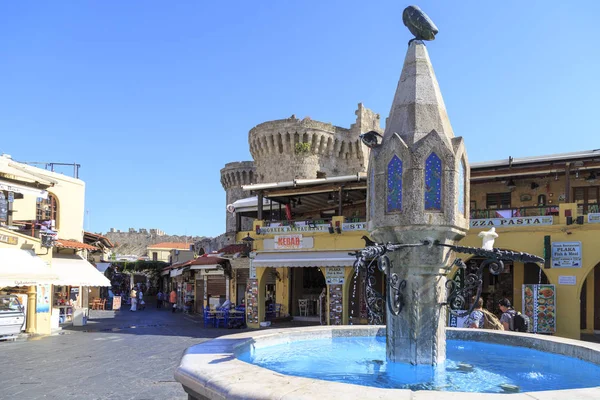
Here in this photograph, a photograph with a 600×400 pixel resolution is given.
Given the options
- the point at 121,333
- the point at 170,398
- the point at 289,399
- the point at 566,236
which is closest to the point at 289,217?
the point at 121,333

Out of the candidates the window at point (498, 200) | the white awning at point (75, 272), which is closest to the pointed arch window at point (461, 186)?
the window at point (498, 200)

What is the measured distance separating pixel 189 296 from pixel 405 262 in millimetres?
28758

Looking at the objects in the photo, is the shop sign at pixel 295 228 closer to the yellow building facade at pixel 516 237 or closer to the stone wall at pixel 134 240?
the yellow building facade at pixel 516 237

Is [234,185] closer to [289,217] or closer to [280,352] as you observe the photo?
[289,217]

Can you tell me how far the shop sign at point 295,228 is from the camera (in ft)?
68.2

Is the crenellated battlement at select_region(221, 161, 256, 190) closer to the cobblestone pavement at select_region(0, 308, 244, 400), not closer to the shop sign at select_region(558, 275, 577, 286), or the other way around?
the cobblestone pavement at select_region(0, 308, 244, 400)

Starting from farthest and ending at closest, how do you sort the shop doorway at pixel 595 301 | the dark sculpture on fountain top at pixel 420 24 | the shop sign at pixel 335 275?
the shop sign at pixel 335 275 < the shop doorway at pixel 595 301 < the dark sculpture on fountain top at pixel 420 24

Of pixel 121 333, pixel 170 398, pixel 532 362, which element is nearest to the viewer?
pixel 532 362

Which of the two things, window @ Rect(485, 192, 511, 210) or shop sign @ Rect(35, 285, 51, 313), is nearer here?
shop sign @ Rect(35, 285, 51, 313)

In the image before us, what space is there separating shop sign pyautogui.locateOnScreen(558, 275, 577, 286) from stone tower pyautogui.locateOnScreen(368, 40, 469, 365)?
11983 mm

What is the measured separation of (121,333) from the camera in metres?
18.8

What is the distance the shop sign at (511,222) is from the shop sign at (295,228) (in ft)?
18.5

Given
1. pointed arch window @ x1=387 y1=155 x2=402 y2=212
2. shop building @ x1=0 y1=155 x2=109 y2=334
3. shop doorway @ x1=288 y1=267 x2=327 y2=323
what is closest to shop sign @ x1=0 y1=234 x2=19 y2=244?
shop building @ x1=0 y1=155 x2=109 y2=334

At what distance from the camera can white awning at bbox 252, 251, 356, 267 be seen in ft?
64.8
